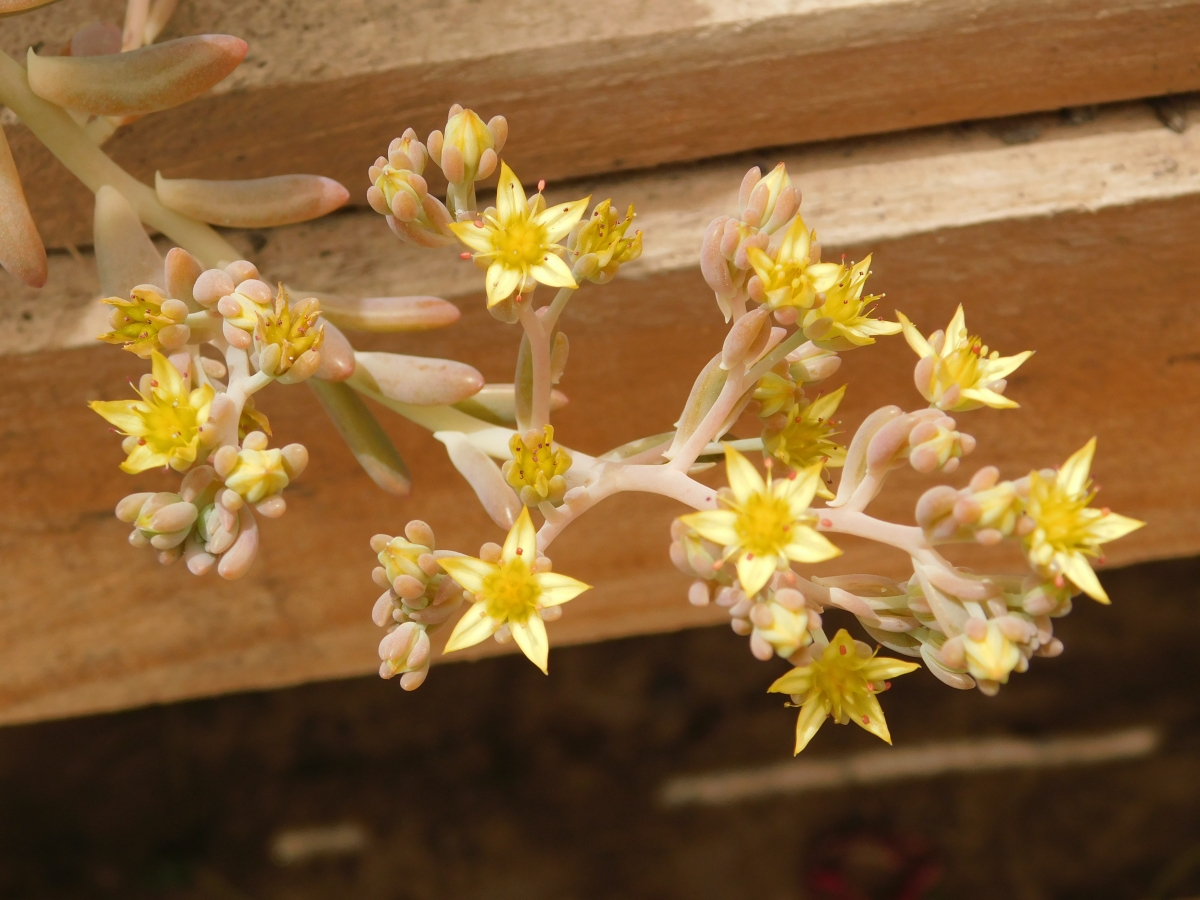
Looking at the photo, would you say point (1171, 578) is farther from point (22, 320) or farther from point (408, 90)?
point (22, 320)

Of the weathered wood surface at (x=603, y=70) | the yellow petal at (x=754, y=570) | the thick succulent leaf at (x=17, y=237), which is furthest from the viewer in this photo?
the weathered wood surface at (x=603, y=70)

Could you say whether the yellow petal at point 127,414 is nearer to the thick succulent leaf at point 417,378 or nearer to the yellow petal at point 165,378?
the yellow petal at point 165,378

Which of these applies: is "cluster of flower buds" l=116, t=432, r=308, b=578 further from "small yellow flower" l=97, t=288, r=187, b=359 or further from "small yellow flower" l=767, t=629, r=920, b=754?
"small yellow flower" l=767, t=629, r=920, b=754

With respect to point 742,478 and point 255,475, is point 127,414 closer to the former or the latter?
point 255,475

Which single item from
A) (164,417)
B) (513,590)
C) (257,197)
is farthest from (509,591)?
(257,197)

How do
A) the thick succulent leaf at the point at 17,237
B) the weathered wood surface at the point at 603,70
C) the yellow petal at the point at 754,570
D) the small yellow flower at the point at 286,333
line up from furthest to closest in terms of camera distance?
1. the weathered wood surface at the point at 603,70
2. the thick succulent leaf at the point at 17,237
3. the small yellow flower at the point at 286,333
4. the yellow petal at the point at 754,570

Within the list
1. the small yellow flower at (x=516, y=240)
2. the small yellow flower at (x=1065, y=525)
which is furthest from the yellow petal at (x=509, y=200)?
the small yellow flower at (x=1065, y=525)

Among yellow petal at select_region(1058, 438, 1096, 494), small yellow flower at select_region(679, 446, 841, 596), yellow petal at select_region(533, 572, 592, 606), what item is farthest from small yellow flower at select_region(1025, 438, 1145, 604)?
yellow petal at select_region(533, 572, 592, 606)
